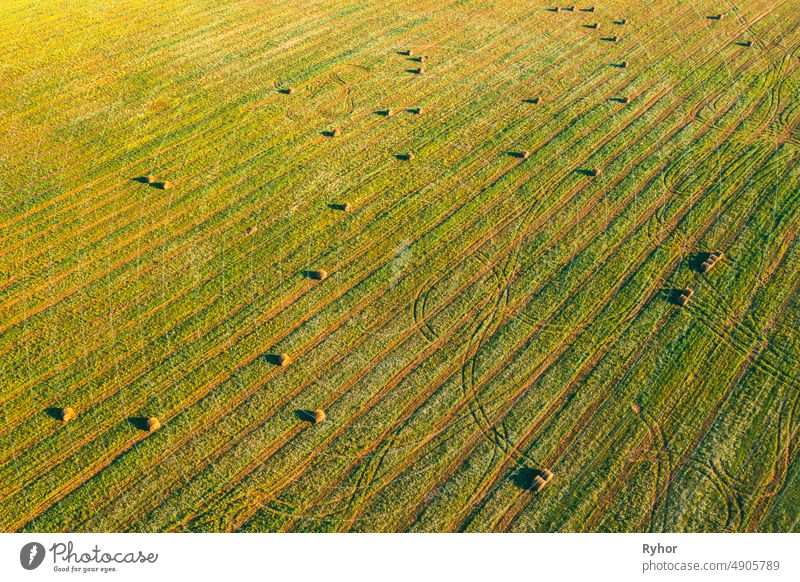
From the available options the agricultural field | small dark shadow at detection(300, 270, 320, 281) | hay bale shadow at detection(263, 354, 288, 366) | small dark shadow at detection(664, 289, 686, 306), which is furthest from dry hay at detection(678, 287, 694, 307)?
hay bale shadow at detection(263, 354, 288, 366)

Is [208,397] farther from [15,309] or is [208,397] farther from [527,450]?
[527,450]

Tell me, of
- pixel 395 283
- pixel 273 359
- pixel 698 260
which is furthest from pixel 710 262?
pixel 273 359

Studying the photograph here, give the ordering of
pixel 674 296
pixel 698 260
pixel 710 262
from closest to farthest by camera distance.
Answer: pixel 674 296
pixel 710 262
pixel 698 260

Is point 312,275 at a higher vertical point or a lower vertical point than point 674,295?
higher

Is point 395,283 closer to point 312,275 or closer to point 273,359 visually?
point 312,275

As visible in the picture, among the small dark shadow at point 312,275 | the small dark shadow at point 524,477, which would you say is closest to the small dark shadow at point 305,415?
the small dark shadow at point 312,275

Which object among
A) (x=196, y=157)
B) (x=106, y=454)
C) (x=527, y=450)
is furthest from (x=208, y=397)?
(x=196, y=157)

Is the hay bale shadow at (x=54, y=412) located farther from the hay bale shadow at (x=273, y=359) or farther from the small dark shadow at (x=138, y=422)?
the hay bale shadow at (x=273, y=359)
